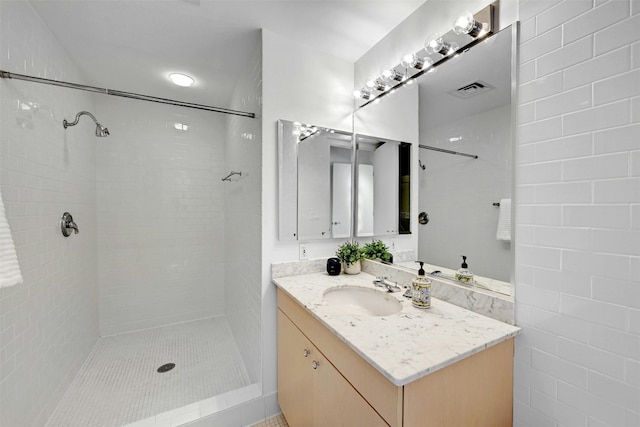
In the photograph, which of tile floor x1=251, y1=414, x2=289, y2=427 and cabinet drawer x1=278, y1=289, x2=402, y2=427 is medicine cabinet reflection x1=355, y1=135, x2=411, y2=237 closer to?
cabinet drawer x1=278, y1=289, x2=402, y2=427

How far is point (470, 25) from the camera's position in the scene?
1158 mm

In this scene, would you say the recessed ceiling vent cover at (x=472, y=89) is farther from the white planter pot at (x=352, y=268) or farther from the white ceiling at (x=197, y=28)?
the white planter pot at (x=352, y=268)

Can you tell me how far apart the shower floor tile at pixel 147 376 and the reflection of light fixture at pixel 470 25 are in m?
2.57

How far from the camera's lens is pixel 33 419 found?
1.46 m

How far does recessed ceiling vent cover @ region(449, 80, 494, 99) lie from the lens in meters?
1.18

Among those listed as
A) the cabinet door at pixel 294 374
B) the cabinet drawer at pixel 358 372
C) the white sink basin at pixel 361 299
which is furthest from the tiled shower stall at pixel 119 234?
the cabinet drawer at pixel 358 372

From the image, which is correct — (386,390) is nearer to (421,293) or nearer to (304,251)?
(421,293)

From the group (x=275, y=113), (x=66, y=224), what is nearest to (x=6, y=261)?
(x=66, y=224)

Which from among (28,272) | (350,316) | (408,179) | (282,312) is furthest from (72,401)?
(408,179)

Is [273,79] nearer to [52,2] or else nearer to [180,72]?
[180,72]

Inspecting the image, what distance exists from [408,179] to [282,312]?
113cm

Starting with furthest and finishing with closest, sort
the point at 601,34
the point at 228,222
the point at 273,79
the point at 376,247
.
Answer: the point at 228,222
the point at 376,247
the point at 273,79
the point at 601,34

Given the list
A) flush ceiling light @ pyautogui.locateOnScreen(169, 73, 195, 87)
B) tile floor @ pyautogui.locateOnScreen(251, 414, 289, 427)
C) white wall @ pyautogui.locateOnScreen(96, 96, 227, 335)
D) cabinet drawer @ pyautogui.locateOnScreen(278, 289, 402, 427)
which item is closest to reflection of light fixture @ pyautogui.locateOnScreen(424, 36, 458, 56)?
cabinet drawer @ pyautogui.locateOnScreen(278, 289, 402, 427)

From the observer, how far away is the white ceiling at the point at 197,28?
148cm
